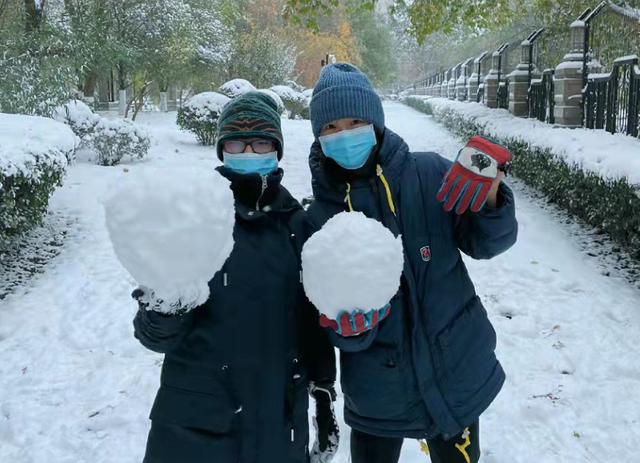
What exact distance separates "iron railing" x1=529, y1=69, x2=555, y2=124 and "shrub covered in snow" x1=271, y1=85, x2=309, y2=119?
11171 mm

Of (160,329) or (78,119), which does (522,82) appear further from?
(160,329)

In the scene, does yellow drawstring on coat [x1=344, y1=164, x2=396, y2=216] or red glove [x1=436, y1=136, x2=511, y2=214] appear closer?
red glove [x1=436, y1=136, x2=511, y2=214]

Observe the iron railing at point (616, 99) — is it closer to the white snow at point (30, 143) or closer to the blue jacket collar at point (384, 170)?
the blue jacket collar at point (384, 170)

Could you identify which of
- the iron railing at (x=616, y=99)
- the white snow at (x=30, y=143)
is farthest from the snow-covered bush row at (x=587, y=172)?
the white snow at (x=30, y=143)

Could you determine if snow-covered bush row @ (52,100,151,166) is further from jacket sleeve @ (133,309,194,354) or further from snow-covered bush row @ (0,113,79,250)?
jacket sleeve @ (133,309,194,354)

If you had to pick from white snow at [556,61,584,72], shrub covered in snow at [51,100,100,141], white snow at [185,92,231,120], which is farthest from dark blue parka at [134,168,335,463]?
white snow at [185,92,231,120]

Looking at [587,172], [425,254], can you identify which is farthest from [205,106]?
[425,254]

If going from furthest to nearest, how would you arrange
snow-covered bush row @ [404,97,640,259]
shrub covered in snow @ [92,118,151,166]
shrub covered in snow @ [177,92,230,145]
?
shrub covered in snow @ [177,92,230,145], shrub covered in snow @ [92,118,151,166], snow-covered bush row @ [404,97,640,259]

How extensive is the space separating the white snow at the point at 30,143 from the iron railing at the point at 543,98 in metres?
8.38

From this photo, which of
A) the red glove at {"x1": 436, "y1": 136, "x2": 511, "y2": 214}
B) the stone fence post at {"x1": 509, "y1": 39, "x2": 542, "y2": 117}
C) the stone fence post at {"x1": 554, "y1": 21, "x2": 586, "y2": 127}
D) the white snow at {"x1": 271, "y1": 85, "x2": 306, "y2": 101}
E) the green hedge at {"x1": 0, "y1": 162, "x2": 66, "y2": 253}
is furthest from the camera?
the white snow at {"x1": 271, "y1": 85, "x2": 306, "y2": 101}

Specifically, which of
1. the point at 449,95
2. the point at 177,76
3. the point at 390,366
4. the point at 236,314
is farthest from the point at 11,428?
the point at 449,95

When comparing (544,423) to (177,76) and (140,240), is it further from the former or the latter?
(177,76)

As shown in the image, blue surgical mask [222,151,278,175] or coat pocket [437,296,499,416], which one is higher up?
blue surgical mask [222,151,278,175]

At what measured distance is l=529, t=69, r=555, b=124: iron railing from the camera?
35.0ft
